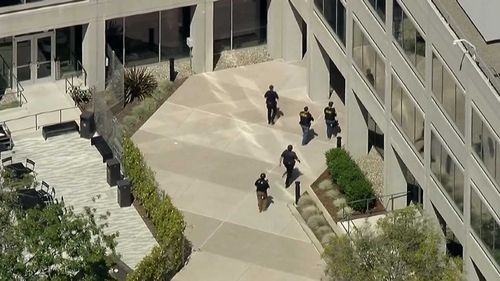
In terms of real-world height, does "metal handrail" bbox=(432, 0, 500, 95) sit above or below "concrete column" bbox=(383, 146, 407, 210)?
above

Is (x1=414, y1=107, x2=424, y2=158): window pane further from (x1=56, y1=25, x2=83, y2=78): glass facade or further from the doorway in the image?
the doorway

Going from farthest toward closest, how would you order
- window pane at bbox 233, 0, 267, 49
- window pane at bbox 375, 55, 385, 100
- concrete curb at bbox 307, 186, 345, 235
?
1. window pane at bbox 233, 0, 267, 49
2. window pane at bbox 375, 55, 385, 100
3. concrete curb at bbox 307, 186, 345, 235

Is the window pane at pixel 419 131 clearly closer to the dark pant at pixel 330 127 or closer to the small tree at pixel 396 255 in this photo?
the small tree at pixel 396 255

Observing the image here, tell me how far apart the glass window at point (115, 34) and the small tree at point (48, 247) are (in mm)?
20687

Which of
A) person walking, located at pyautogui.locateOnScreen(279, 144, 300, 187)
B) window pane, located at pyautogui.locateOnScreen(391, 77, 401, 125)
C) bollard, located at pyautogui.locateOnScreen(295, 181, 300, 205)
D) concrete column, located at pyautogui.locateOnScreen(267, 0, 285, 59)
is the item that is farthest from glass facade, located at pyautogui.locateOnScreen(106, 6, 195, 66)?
window pane, located at pyautogui.locateOnScreen(391, 77, 401, 125)

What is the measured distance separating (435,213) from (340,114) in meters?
10.0

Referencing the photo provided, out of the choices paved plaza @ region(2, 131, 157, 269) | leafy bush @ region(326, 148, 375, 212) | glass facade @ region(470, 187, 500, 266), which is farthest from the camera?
leafy bush @ region(326, 148, 375, 212)

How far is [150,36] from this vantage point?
65.2 m

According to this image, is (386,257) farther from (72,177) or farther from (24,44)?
(24,44)

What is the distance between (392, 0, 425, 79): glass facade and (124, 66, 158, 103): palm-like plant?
12.6 meters

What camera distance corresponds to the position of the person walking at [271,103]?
199 feet

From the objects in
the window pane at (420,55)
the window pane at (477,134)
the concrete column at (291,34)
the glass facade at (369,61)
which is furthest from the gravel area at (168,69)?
the window pane at (477,134)

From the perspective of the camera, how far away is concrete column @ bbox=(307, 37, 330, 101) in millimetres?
62250

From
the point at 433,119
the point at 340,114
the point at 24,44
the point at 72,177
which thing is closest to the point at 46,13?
the point at 24,44
